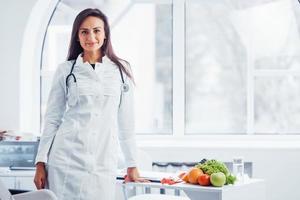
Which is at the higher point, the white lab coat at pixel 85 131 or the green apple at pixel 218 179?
the white lab coat at pixel 85 131

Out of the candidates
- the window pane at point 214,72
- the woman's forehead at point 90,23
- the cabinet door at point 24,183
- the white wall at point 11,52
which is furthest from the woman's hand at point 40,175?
the window pane at point 214,72

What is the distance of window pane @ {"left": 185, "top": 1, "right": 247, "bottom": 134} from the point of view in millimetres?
5027

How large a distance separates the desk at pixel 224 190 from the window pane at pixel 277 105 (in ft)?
6.14

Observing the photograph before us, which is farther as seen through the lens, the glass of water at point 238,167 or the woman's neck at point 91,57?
the glass of water at point 238,167

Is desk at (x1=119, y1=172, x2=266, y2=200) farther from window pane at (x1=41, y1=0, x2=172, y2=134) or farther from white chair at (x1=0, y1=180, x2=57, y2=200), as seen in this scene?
window pane at (x1=41, y1=0, x2=172, y2=134)

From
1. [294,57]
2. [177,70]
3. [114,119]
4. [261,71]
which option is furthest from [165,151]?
[114,119]

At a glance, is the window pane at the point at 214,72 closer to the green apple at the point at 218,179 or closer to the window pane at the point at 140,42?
the window pane at the point at 140,42

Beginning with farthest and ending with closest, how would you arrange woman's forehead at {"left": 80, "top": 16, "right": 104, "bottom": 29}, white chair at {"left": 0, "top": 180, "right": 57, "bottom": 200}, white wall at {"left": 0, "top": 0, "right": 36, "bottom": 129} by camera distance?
white wall at {"left": 0, "top": 0, "right": 36, "bottom": 129} < woman's forehead at {"left": 80, "top": 16, "right": 104, "bottom": 29} < white chair at {"left": 0, "top": 180, "right": 57, "bottom": 200}

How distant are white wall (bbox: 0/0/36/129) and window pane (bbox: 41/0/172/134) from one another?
1.61 feet

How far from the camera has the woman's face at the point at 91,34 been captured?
2.72 meters

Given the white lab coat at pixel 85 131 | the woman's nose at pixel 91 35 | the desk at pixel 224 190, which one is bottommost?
the desk at pixel 224 190

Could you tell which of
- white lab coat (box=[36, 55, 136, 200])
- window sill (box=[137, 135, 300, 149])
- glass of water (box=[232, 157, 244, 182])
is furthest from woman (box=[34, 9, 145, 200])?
window sill (box=[137, 135, 300, 149])

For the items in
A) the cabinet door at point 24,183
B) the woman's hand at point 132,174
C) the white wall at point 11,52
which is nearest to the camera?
the woman's hand at point 132,174

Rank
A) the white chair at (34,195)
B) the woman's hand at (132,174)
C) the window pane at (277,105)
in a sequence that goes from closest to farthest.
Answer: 1. the white chair at (34,195)
2. the woman's hand at (132,174)
3. the window pane at (277,105)
